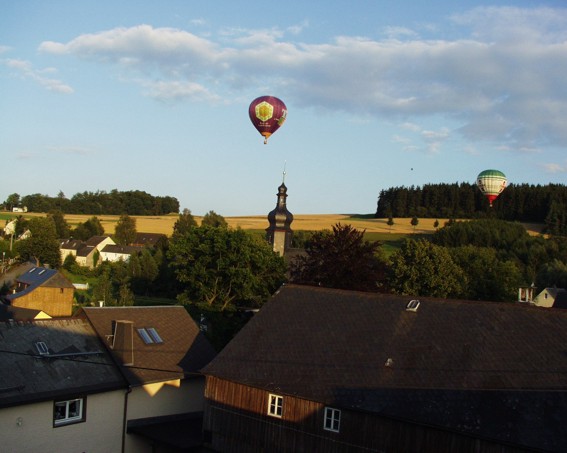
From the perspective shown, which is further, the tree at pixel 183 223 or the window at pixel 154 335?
the tree at pixel 183 223

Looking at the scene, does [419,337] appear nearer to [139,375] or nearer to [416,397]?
[416,397]

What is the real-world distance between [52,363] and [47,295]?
38.5m

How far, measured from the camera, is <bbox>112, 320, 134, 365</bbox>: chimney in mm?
21422

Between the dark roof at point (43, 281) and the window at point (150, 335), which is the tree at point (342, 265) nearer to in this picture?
the window at point (150, 335)

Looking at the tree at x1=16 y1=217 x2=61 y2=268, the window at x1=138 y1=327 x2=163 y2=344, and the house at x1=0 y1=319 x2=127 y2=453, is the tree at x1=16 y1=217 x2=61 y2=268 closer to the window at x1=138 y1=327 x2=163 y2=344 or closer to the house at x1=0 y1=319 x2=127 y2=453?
the window at x1=138 y1=327 x2=163 y2=344

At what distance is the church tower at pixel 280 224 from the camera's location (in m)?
61.1

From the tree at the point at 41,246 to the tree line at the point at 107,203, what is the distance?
204 feet

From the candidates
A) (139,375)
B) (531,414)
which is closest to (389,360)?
(531,414)

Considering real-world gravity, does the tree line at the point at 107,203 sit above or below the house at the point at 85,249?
above

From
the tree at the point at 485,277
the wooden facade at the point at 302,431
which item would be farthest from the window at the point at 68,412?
the tree at the point at 485,277

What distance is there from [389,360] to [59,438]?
1035 cm

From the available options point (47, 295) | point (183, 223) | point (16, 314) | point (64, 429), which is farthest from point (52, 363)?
point (183, 223)

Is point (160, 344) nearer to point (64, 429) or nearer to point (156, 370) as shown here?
point (156, 370)

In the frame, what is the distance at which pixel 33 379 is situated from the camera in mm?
18422
